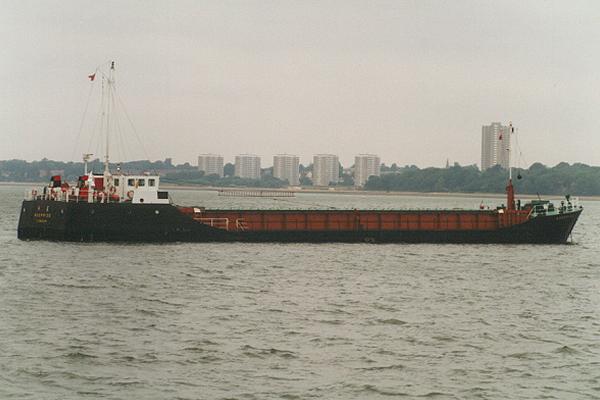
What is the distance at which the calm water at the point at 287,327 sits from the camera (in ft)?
72.7

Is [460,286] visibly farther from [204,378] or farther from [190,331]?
[204,378]

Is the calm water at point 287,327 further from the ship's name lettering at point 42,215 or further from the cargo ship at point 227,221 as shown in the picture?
the ship's name lettering at point 42,215

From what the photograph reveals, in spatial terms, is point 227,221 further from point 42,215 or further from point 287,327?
point 287,327

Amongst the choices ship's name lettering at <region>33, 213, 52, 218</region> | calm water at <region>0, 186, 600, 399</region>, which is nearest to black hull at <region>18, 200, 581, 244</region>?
ship's name lettering at <region>33, 213, 52, 218</region>

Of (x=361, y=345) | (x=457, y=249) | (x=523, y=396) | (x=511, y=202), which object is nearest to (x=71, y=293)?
(x=361, y=345)

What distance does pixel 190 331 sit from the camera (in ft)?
92.3

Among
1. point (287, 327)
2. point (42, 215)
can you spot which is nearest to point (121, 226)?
point (42, 215)

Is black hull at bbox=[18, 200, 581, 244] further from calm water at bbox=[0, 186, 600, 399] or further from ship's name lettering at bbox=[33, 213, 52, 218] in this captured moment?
calm water at bbox=[0, 186, 600, 399]

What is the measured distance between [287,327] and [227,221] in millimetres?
29124

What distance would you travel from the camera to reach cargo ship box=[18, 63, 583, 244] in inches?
2088

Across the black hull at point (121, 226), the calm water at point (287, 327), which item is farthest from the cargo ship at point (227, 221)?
the calm water at point (287, 327)

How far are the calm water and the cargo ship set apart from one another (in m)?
2.80

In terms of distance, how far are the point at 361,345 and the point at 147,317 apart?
312 inches

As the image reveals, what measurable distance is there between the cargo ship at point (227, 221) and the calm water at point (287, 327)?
280 cm
